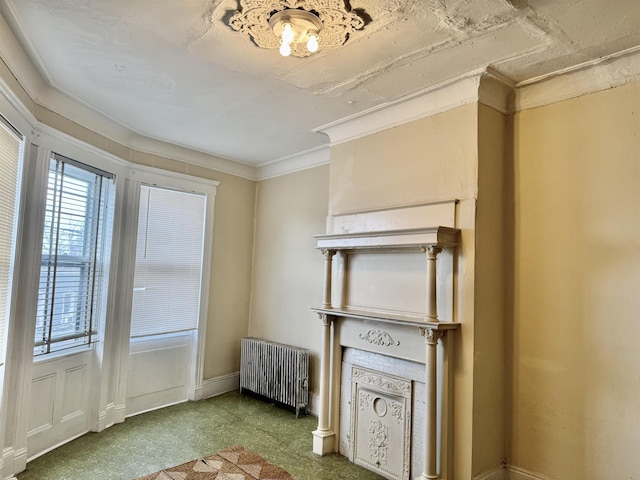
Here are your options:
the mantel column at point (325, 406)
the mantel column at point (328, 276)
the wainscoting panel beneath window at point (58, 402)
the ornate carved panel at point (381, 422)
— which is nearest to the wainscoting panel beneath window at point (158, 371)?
the wainscoting panel beneath window at point (58, 402)

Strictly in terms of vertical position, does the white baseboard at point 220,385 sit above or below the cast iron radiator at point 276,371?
below

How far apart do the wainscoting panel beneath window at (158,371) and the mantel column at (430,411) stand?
275cm

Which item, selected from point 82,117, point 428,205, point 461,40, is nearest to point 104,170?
point 82,117

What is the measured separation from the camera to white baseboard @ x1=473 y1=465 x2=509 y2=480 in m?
2.51

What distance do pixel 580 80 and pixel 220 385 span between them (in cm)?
430

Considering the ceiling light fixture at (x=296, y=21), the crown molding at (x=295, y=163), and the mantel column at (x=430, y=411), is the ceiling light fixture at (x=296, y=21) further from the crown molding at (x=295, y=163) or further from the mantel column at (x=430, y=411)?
the crown molding at (x=295, y=163)

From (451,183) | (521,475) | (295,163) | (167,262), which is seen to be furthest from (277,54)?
(521,475)

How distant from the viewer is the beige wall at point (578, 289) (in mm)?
2271

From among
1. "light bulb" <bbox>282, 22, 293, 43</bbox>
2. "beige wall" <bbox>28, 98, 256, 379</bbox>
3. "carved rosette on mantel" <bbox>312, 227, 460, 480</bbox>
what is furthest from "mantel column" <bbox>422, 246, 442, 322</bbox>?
"beige wall" <bbox>28, 98, 256, 379</bbox>

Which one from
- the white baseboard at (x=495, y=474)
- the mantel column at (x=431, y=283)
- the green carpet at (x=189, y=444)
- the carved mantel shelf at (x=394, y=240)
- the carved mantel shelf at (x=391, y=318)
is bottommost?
the green carpet at (x=189, y=444)

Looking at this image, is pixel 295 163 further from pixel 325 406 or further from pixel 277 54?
pixel 325 406

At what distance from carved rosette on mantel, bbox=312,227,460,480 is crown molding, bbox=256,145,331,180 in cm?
129

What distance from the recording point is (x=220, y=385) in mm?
4602

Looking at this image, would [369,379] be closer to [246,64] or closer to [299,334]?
[299,334]
